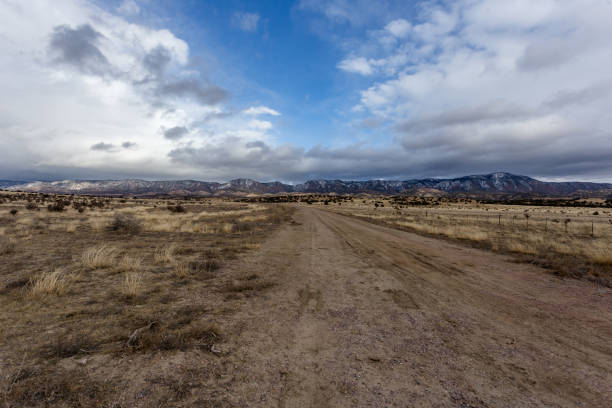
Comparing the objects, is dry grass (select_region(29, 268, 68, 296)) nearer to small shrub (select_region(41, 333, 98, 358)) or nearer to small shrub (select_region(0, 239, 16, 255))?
Result: small shrub (select_region(41, 333, 98, 358))

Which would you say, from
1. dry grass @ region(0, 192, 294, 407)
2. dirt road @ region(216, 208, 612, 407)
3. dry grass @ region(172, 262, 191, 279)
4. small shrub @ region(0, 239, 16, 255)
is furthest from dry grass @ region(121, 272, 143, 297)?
small shrub @ region(0, 239, 16, 255)

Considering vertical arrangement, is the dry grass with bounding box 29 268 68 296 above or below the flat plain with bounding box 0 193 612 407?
above

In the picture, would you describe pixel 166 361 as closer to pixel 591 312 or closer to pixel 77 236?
pixel 591 312

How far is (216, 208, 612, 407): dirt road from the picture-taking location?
3205 mm

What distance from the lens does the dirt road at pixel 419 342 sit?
10.5 ft

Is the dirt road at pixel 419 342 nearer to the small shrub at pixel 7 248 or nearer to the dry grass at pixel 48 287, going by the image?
the dry grass at pixel 48 287

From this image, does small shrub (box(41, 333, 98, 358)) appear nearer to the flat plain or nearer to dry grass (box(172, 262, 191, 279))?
the flat plain

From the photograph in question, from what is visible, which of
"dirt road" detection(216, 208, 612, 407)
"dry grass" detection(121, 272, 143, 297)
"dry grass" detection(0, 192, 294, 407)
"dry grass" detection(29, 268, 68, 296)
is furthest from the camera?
"dry grass" detection(121, 272, 143, 297)

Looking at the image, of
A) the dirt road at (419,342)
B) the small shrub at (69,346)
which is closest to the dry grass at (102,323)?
the small shrub at (69,346)

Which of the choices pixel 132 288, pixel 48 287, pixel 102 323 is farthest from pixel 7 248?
pixel 102 323

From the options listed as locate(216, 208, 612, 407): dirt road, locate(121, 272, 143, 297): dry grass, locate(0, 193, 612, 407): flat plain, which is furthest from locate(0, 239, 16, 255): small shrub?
locate(216, 208, 612, 407): dirt road

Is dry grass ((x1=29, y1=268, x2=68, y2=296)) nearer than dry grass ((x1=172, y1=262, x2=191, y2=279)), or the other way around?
dry grass ((x1=29, y1=268, x2=68, y2=296))

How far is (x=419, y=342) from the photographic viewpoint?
4383mm

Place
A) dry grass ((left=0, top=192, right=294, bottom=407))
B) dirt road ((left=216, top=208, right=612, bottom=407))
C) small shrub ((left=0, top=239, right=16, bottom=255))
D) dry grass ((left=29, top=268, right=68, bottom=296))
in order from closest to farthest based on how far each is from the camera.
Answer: dry grass ((left=0, top=192, right=294, bottom=407)) < dirt road ((left=216, top=208, right=612, bottom=407)) < dry grass ((left=29, top=268, right=68, bottom=296)) < small shrub ((left=0, top=239, right=16, bottom=255))
